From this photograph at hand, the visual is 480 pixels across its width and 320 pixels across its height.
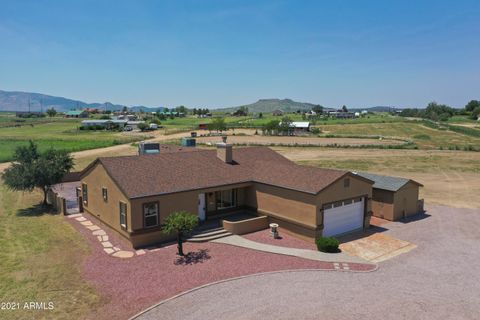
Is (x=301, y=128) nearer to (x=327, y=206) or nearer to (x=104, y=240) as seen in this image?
(x=327, y=206)

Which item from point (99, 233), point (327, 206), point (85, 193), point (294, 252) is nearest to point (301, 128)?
point (85, 193)

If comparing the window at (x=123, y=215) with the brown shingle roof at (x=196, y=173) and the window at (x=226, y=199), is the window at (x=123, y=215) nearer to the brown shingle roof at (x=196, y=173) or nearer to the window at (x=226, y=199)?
the brown shingle roof at (x=196, y=173)

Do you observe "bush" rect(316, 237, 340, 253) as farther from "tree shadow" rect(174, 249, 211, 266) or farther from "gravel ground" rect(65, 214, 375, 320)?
"tree shadow" rect(174, 249, 211, 266)

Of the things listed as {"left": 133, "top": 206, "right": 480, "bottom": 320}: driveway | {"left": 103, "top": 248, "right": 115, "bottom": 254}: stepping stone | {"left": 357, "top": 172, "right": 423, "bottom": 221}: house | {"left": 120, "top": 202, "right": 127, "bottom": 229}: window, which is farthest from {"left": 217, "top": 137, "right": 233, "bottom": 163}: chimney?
{"left": 133, "top": 206, "right": 480, "bottom": 320}: driveway

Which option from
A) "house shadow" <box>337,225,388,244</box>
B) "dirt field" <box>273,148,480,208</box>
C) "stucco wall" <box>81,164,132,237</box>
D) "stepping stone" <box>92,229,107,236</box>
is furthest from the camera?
"dirt field" <box>273,148,480,208</box>

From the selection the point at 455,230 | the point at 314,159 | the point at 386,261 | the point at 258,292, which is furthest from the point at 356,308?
the point at 314,159

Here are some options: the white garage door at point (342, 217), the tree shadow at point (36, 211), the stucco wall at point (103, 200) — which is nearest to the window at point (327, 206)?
the white garage door at point (342, 217)
